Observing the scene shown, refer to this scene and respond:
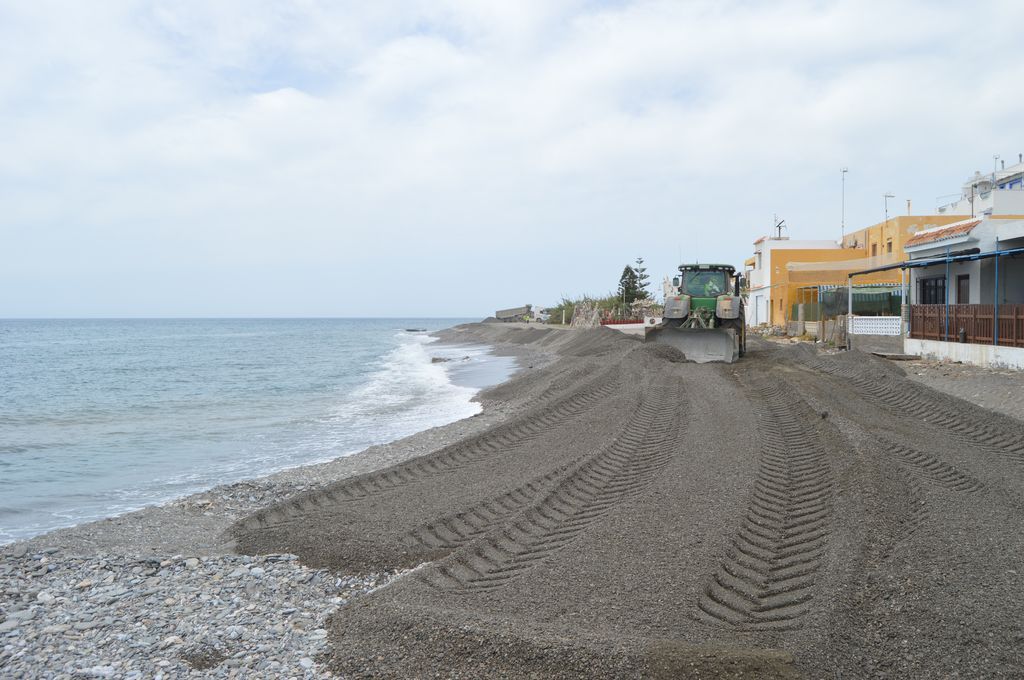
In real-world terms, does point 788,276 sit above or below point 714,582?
above

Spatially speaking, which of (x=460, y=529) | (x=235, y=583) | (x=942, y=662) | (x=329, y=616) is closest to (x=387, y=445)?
(x=460, y=529)

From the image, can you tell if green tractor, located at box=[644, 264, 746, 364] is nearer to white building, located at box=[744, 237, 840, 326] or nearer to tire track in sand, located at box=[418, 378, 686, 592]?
tire track in sand, located at box=[418, 378, 686, 592]

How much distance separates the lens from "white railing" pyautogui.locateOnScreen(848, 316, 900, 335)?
76.7 ft

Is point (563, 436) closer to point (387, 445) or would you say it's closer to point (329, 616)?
point (387, 445)

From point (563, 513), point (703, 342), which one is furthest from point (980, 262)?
point (563, 513)

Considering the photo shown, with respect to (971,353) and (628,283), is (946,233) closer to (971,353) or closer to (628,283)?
(971,353)

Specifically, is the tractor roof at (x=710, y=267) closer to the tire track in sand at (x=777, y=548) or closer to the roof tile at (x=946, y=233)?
the roof tile at (x=946, y=233)

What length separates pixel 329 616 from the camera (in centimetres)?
483

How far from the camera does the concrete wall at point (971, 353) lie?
1536 cm

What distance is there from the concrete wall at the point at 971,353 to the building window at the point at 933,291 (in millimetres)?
2729

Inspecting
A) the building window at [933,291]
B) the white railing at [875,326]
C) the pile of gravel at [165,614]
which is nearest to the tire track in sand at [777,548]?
the pile of gravel at [165,614]

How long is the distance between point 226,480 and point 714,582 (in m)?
7.39

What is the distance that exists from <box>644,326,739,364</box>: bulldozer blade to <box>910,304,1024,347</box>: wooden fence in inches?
203

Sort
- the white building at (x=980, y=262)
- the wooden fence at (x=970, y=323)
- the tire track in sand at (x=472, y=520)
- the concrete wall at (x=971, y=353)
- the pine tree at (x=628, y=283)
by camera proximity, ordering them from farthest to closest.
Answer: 1. the pine tree at (x=628, y=283)
2. the white building at (x=980, y=262)
3. the wooden fence at (x=970, y=323)
4. the concrete wall at (x=971, y=353)
5. the tire track in sand at (x=472, y=520)
